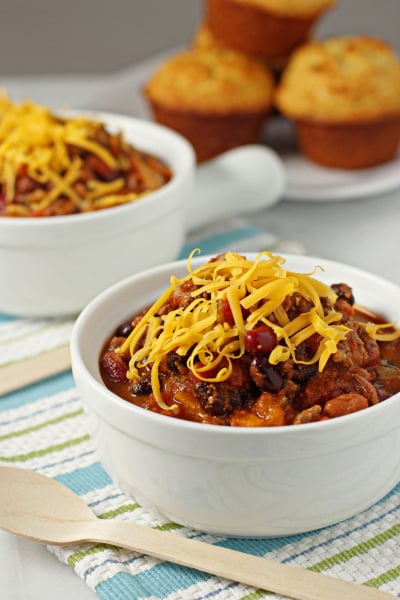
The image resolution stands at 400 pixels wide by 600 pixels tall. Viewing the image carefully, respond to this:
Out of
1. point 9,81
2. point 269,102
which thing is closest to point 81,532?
point 269,102

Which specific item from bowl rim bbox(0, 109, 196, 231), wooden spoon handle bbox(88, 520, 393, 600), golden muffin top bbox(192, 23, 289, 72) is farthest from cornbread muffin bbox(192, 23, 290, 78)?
wooden spoon handle bbox(88, 520, 393, 600)

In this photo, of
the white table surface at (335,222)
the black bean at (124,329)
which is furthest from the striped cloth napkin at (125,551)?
the white table surface at (335,222)

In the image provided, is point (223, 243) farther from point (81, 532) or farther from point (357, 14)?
point (357, 14)

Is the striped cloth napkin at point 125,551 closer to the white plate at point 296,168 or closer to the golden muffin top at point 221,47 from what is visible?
the white plate at point 296,168

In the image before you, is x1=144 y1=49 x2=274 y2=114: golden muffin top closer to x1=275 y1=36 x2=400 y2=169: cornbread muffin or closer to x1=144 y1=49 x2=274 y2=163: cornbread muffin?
x1=144 y1=49 x2=274 y2=163: cornbread muffin

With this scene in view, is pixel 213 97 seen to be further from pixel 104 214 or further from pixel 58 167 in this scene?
pixel 104 214

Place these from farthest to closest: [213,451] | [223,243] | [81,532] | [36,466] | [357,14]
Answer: [357,14] → [223,243] → [36,466] → [81,532] → [213,451]
